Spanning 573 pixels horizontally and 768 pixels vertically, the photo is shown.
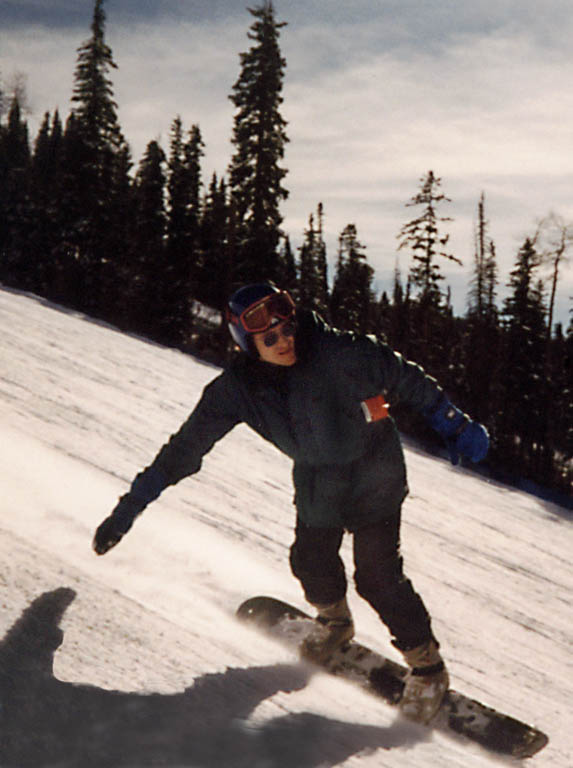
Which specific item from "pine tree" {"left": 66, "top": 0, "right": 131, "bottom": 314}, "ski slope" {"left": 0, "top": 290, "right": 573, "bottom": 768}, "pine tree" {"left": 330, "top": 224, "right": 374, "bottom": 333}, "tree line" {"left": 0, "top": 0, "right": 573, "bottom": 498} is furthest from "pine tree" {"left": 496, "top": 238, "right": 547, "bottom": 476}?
"ski slope" {"left": 0, "top": 290, "right": 573, "bottom": 768}

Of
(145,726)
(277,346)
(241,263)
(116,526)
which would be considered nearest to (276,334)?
(277,346)

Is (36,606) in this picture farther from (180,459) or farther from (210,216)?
(210,216)

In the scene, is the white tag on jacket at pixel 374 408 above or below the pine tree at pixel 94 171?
below

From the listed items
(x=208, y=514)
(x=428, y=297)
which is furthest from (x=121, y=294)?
(x=208, y=514)

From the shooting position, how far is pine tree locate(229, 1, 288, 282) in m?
29.3

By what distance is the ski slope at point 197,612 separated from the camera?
230 centimetres

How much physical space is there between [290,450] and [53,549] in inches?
60.5

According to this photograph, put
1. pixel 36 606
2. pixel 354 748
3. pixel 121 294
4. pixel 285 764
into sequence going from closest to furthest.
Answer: pixel 285 764 → pixel 354 748 → pixel 36 606 → pixel 121 294

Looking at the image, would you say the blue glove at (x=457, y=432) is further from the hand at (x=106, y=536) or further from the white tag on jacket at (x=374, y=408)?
the hand at (x=106, y=536)

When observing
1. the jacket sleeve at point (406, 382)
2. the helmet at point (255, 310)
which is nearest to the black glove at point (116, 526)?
the helmet at point (255, 310)

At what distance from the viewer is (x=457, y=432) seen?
123 inches

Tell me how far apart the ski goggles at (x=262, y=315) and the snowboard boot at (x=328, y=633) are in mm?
1554

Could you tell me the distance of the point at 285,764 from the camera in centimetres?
223

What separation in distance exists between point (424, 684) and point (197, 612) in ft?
4.07
